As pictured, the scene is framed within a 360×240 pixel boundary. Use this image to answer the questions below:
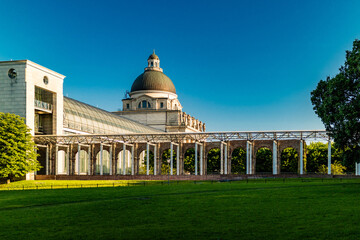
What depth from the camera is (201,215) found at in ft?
92.5

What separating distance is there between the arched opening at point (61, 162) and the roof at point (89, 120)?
17.9 feet

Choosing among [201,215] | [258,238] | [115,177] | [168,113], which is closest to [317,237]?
[258,238]

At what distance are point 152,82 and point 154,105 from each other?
778 centimetres

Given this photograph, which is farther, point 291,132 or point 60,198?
point 291,132

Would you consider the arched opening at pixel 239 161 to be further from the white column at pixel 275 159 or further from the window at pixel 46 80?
the window at pixel 46 80

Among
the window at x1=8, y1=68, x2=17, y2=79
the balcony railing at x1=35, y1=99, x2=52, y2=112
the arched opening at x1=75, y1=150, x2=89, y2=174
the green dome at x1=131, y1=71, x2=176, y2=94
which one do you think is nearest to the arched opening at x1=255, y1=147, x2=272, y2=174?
the arched opening at x1=75, y1=150, x2=89, y2=174

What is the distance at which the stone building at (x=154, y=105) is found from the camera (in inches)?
6196

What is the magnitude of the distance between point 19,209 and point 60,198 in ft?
23.3

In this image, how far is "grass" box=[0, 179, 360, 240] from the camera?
2289 centimetres

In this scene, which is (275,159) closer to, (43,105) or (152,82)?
(43,105)

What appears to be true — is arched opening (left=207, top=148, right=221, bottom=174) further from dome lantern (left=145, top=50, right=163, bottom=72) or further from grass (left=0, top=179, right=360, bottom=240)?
grass (left=0, top=179, right=360, bottom=240)

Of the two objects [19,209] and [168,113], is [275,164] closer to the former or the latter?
[19,209]

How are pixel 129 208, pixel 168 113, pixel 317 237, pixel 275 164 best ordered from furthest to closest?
pixel 168 113 < pixel 275 164 < pixel 129 208 < pixel 317 237

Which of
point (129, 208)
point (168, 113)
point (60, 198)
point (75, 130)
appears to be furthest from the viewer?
point (168, 113)
